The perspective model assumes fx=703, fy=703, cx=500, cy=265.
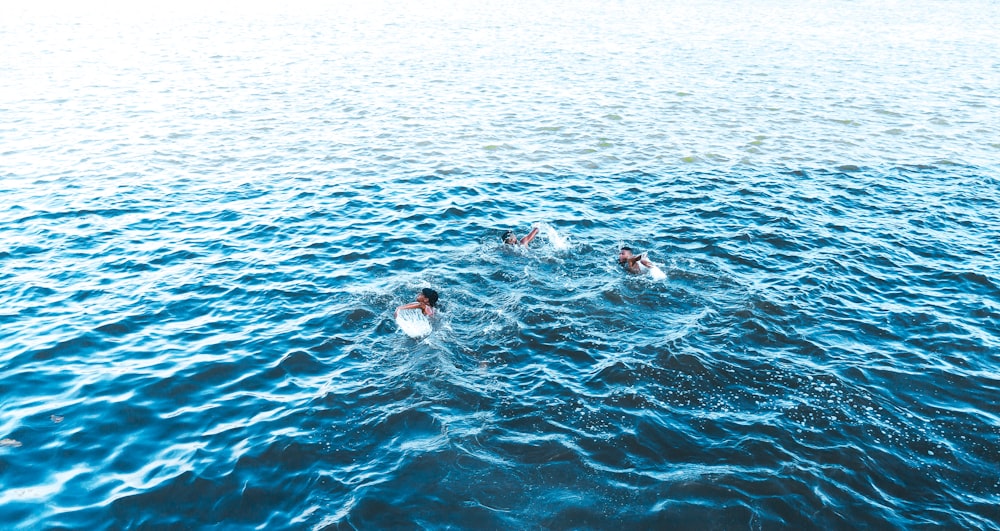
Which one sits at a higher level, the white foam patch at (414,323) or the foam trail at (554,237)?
the white foam patch at (414,323)

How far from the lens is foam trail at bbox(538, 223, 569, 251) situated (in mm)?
22188

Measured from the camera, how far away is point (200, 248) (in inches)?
870

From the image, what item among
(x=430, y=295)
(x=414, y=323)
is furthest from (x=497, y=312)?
(x=414, y=323)

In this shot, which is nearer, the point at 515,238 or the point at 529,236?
the point at 529,236

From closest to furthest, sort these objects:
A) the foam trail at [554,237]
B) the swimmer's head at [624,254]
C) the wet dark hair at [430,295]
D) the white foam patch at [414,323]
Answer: the white foam patch at [414,323]
the wet dark hair at [430,295]
the swimmer's head at [624,254]
the foam trail at [554,237]

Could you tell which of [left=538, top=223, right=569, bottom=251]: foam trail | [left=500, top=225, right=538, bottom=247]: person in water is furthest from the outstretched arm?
[left=538, top=223, right=569, bottom=251]: foam trail

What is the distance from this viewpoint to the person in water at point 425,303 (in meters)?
17.7

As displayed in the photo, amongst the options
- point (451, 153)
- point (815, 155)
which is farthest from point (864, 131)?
point (451, 153)

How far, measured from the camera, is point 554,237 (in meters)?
22.6

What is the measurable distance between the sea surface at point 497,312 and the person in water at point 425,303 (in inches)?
24.2

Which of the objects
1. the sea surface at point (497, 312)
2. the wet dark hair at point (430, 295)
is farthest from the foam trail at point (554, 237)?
the wet dark hair at point (430, 295)

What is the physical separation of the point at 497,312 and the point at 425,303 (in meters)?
1.90

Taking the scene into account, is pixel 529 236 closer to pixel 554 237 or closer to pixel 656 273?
pixel 554 237

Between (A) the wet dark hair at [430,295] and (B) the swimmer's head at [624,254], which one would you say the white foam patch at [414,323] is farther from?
(B) the swimmer's head at [624,254]
